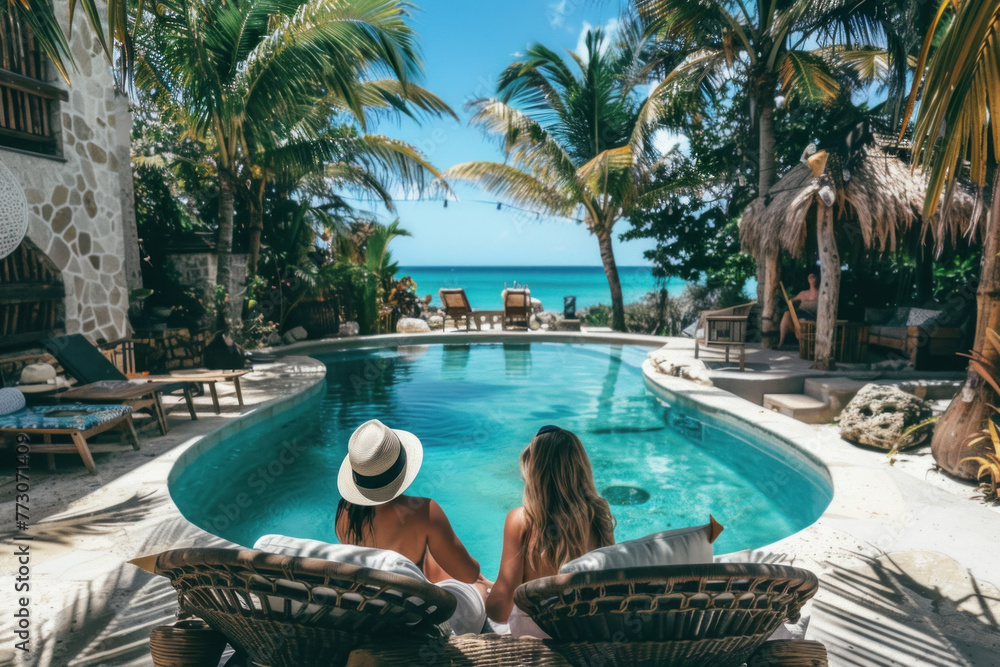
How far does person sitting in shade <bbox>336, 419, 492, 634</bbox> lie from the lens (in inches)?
86.1

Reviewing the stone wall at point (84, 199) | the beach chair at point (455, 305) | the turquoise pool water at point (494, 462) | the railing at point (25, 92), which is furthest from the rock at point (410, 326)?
the railing at point (25, 92)

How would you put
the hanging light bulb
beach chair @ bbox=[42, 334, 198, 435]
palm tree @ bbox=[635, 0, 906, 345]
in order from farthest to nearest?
palm tree @ bbox=[635, 0, 906, 345], the hanging light bulb, beach chair @ bbox=[42, 334, 198, 435]

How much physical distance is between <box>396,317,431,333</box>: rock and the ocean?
93.8ft

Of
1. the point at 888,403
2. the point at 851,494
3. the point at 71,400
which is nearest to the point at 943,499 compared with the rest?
the point at 851,494

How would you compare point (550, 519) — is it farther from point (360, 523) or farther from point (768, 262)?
point (768, 262)

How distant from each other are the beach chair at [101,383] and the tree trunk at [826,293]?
24.4 feet

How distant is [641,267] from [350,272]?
73122 millimetres

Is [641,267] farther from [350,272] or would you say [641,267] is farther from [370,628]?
[370,628]

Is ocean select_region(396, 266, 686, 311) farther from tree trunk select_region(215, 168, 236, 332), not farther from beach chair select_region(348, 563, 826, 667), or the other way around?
beach chair select_region(348, 563, 826, 667)

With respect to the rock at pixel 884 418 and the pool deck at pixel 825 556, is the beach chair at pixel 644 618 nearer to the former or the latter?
the pool deck at pixel 825 556

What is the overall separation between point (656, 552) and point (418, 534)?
0.99 metres

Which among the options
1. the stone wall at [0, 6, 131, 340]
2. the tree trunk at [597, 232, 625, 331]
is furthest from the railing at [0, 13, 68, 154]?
the tree trunk at [597, 232, 625, 331]

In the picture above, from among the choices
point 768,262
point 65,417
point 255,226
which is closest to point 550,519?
point 65,417

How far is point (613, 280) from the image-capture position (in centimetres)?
1512
